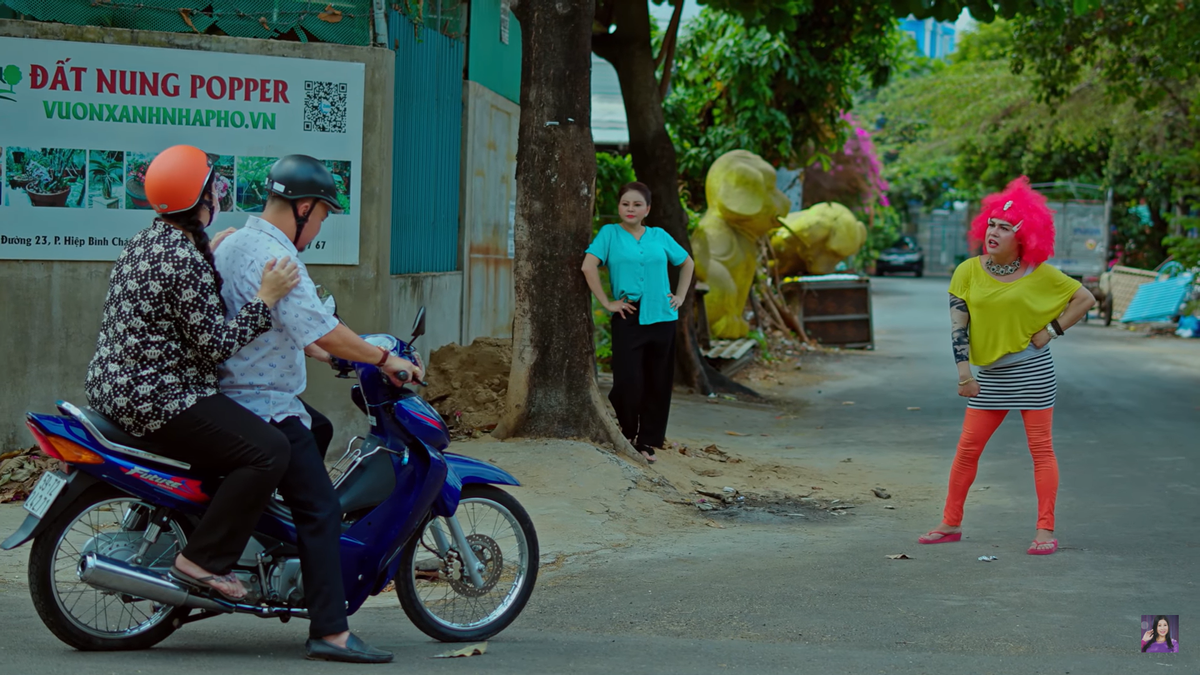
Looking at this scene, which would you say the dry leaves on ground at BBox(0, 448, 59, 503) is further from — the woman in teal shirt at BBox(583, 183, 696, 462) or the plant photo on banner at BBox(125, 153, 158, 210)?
the woman in teal shirt at BBox(583, 183, 696, 462)

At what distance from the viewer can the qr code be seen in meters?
8.05

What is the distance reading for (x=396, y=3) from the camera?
8.72 meters

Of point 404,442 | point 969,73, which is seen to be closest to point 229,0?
point 404,442

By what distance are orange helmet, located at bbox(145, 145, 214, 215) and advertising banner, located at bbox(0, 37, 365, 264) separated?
3.82 m

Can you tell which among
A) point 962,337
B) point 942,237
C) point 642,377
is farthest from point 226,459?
point 942,237

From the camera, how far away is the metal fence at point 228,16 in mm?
7781

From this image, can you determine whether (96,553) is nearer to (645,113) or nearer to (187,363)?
(187,363)

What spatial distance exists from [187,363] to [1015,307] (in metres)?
3.95

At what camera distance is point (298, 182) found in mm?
4133

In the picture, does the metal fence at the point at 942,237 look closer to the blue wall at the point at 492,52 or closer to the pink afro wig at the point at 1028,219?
the blue wall at the point at 492,52

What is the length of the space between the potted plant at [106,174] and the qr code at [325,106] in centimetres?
114

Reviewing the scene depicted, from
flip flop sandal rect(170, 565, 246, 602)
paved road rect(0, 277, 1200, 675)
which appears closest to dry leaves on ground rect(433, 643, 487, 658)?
paved road rect(0, 277, 1200, 675)

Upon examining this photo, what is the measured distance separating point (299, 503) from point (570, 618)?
1.41m

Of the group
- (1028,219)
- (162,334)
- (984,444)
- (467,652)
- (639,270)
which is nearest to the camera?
(162,334)
